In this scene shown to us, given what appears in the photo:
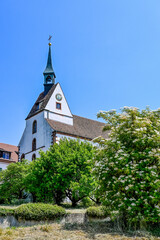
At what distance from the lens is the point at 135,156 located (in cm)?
1051

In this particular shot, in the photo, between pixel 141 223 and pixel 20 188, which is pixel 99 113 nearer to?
pixel 141 223

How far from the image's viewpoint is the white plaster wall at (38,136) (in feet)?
97.9

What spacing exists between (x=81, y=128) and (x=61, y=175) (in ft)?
48.4

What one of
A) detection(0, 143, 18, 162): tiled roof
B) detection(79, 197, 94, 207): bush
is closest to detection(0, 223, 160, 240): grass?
detection(79, 197, 94, 207): bush

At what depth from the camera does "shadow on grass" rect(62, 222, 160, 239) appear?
9472mm

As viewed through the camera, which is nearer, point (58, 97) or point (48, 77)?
point (58, 97)

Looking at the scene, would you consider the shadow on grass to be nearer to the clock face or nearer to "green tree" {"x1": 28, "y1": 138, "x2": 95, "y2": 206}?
"green tree" {"x1": 28, "y1": 138, "x2": 95, "y2": 206}

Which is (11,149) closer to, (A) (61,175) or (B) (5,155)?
(B) (5,155)

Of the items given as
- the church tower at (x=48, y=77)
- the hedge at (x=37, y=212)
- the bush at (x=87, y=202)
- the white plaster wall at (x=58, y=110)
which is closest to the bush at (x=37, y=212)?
the hedge at (x=37, y=212)

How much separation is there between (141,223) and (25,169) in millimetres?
15117

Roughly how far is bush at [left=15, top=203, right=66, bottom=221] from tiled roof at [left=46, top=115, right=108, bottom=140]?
53.3ft

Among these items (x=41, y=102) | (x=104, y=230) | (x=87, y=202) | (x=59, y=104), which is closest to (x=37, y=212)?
(x=104, y=230)

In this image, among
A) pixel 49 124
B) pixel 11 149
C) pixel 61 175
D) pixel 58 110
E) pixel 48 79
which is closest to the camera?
pixel 61 175

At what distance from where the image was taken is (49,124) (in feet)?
98.2
